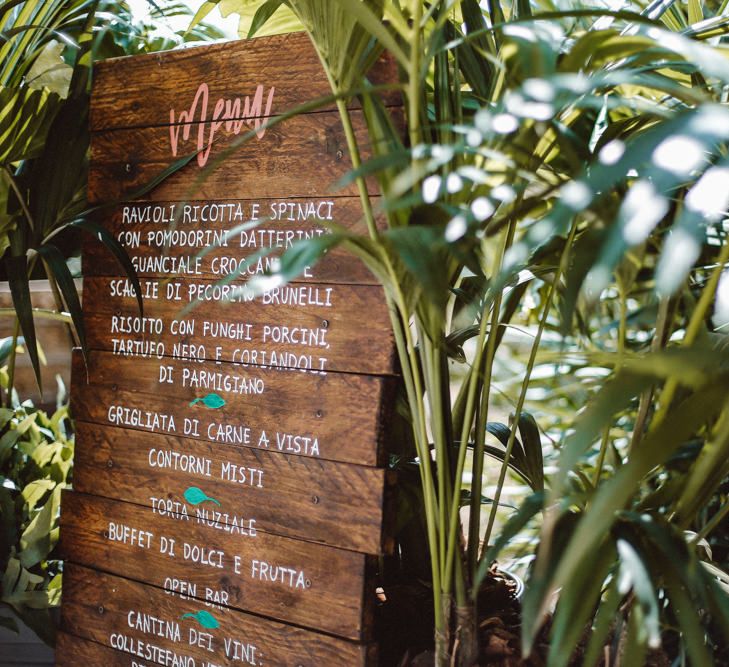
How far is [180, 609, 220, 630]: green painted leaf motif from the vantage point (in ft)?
3.69

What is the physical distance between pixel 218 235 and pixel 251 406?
268 millimetres

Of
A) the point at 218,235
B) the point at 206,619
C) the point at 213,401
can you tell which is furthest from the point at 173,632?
the point at 218,235

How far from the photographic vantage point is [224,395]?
114 centimetres

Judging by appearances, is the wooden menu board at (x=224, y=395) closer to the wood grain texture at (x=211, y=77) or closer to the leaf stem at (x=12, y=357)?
the wood grain texture at (x=211, y=77)

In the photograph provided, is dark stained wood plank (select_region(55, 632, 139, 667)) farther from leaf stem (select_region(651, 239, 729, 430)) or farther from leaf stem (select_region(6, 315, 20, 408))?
leaf stem (select_region(651, 239, 729, 430))

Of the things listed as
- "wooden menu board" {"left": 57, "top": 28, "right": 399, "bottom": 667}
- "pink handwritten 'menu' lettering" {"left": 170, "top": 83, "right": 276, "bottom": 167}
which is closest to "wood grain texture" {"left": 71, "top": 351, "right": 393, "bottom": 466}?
"wooden menu board" {"left": 57, "top": 28, "right": 399, "bottom": 667}

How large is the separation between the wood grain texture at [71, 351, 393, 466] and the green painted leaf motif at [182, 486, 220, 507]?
83 millimetres

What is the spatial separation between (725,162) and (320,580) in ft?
2.54

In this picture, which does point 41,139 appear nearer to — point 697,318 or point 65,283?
point 65,283

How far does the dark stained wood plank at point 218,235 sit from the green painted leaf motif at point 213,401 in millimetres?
184

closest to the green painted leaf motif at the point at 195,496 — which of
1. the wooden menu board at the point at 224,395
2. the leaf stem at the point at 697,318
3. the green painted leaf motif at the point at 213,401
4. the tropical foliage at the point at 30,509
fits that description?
the wooden menu board at the point at 224,395

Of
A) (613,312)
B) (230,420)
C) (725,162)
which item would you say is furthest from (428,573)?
(725,162)

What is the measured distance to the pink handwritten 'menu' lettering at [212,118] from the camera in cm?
111

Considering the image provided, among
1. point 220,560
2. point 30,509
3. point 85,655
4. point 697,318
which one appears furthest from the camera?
point 30,509
